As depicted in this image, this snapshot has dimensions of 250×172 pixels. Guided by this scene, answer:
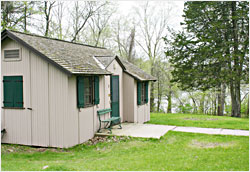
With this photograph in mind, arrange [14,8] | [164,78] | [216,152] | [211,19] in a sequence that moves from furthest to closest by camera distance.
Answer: [164,78], [211,19], [14,8], [216,152]

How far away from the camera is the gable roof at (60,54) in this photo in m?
9.46

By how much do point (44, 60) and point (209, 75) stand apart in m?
14.2

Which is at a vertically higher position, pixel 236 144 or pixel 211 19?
pixel 211 19

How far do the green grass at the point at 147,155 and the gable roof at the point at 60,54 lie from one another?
276 cm

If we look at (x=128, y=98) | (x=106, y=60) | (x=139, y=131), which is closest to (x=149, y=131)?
(x=139, y=131)

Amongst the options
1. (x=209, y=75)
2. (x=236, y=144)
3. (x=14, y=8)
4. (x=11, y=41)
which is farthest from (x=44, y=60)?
(x=209, y=75)

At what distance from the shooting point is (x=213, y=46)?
20.8 meters

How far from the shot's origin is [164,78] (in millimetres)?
28969

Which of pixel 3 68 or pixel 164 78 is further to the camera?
pixel 164 78

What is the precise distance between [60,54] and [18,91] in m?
2.04

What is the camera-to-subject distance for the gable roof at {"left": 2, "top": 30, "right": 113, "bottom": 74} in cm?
946


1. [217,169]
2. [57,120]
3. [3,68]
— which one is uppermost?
[3,68]

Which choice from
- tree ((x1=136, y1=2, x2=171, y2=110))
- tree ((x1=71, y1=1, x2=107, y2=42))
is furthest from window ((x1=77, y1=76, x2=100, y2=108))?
tree ((x1=136, y1=2, x2=171, y2=110))

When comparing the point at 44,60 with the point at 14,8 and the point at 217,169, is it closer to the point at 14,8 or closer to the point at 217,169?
the point at 217,169
